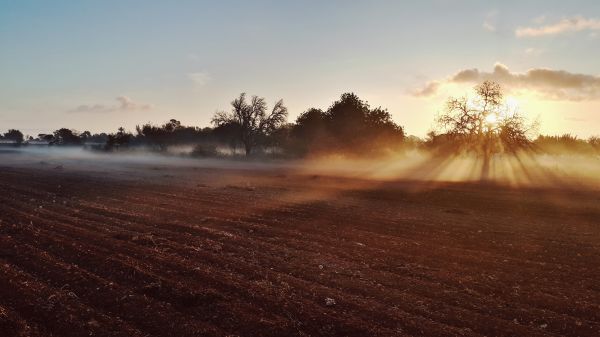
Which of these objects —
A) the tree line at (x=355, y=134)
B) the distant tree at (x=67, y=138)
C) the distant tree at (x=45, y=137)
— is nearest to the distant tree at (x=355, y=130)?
the tree line at (x=355, y=134)

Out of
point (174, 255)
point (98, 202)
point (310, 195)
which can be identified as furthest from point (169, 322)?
point (310, 195)

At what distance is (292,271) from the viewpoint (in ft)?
27.8

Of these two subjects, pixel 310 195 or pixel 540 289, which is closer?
pixel 540 289

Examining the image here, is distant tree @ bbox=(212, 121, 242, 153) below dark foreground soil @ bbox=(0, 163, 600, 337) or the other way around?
the other way around

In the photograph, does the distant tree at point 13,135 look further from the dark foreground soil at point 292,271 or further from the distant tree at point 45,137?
the dark foreground soil at point 292,271

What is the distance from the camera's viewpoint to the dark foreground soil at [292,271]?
6.20 meters

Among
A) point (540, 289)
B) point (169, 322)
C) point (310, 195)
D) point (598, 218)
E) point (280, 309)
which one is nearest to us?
point (169, 322)

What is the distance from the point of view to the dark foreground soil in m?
6.20

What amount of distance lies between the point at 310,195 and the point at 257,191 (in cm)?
276

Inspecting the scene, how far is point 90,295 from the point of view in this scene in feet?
22.8

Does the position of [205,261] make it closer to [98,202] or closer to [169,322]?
[169,322]

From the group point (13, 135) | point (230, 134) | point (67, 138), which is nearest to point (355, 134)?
point (230, 134)

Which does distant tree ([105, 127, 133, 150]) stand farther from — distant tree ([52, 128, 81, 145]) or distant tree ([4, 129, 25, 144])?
distant tree ([4, 129, 25, 144])

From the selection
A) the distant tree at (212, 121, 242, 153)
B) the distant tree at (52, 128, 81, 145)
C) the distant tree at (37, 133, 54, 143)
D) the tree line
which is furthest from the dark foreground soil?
the distant tree at (37, 133, 54, 143)
